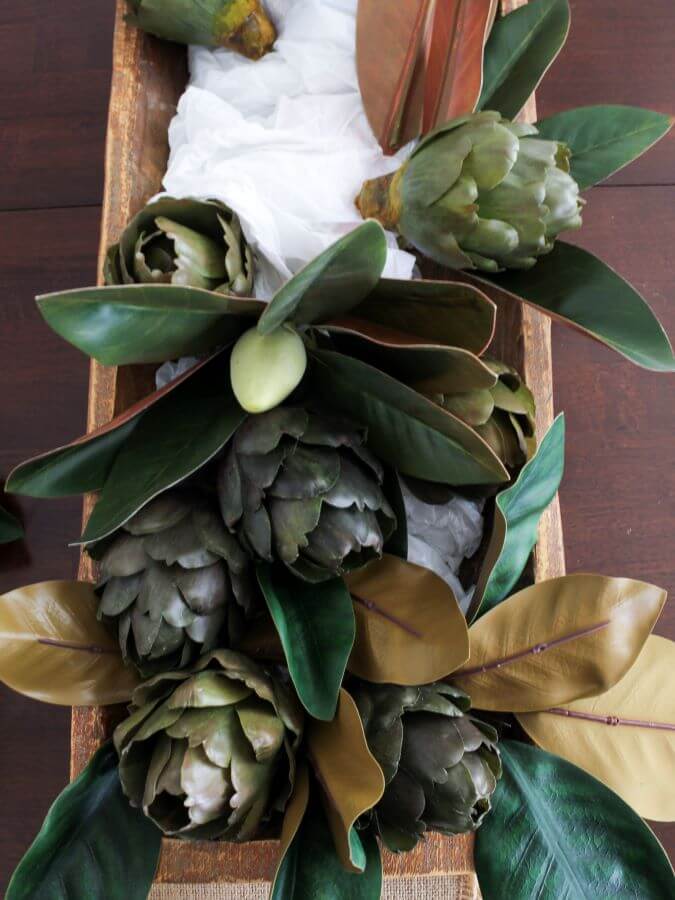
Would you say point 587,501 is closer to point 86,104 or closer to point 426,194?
point 426,194

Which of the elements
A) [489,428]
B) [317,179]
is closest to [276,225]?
[317,179]

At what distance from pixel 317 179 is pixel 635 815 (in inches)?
15.4

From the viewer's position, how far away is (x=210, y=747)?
35 centimetres

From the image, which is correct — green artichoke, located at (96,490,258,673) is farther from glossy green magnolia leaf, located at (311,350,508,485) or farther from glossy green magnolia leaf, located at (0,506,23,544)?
glossy green magnolia leaf, located at (0,506,23,544)

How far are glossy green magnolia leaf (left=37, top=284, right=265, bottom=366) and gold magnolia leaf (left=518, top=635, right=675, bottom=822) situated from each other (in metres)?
0.26

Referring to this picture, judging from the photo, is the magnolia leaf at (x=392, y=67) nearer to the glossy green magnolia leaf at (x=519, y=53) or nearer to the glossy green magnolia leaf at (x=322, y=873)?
the glossy green magnolia leaf at (x=519, y=53)

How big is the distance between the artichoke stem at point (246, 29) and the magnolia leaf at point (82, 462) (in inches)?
10.0

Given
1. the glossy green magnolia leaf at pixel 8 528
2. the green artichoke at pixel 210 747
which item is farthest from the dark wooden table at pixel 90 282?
the green artichoke at pixel 210 747

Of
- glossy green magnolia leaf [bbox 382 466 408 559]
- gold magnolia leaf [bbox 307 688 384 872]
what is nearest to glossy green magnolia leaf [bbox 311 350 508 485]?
glossy green magnolia leaf [bbox 382 466 408 559]

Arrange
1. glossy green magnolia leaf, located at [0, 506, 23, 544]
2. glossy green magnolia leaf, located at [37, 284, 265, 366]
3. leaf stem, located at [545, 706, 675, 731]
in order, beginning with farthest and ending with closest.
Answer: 1. glossy green magnolia leaf, located at [0, 506, 23, 544]
2. leaf stem, located at [545, 706, 675, 731]
3. glossy green magnolia leaf, located at [37, 284, 265, 366]

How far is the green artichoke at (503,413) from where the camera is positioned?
16.3 inches

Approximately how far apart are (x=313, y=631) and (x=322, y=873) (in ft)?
0.38

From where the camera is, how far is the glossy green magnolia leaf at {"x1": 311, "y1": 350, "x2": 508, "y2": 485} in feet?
1.17

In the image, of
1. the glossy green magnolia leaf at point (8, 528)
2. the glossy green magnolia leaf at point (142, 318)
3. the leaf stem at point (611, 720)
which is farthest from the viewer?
the glossy green magnolia leaf at point (8, 528)
